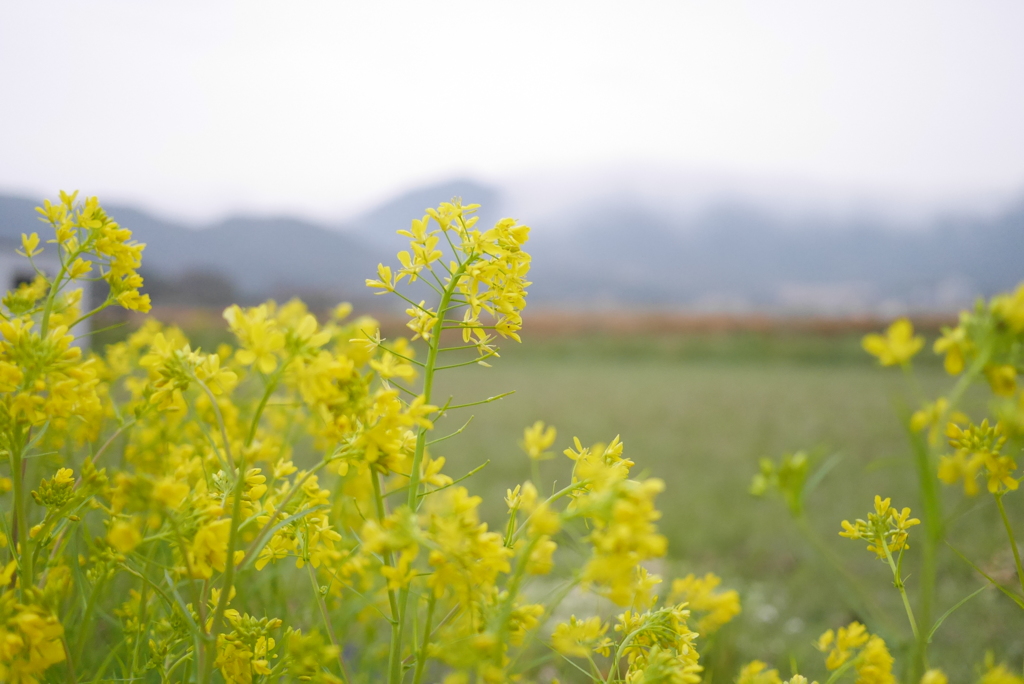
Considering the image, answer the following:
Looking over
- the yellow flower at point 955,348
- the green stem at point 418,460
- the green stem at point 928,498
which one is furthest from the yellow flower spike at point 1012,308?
the green stem at point 418,460

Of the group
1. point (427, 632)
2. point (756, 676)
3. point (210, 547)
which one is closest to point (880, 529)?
point (756, 676)

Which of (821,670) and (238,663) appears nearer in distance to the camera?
(238,663)

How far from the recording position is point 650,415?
5996 mm

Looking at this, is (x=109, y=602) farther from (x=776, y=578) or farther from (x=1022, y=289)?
(x=776, y=578)

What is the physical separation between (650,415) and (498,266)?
18.0 ft

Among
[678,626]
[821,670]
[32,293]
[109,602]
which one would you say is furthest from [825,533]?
[32,293]

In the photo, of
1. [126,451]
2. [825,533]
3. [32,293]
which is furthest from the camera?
[825,533]

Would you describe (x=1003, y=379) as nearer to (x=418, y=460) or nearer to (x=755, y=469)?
(x=418, y=460)

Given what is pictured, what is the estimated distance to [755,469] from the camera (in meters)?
4.12

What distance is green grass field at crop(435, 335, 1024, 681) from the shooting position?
1996 millimetres

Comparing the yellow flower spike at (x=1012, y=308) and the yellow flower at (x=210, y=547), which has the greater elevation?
the yellow flower spike at (x=1012, y=308)

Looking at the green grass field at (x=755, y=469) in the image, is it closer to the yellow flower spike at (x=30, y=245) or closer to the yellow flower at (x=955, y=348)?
the yellow flower at (x=955, y=348)

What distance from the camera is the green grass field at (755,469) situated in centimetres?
200

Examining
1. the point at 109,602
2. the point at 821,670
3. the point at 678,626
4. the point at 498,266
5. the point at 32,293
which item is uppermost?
the point at 498,266
